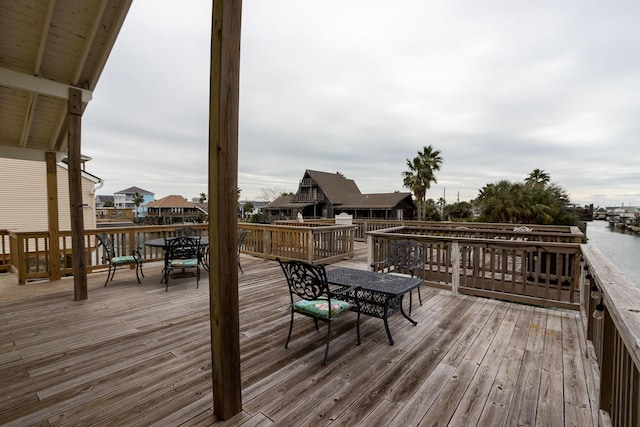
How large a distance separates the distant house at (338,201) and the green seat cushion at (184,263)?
20.3 m

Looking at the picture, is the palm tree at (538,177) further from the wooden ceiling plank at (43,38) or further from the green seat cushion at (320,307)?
the wooden ceiling plank at (43,38)

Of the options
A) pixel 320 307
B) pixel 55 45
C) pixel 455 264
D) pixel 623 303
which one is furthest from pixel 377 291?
pixel 55 45

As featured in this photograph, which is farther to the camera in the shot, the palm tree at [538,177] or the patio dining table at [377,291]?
the palm tree at [538,177]

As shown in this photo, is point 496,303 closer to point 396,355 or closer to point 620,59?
point 396,355

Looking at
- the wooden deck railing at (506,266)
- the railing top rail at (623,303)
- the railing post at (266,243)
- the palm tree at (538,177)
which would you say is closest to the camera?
the railing top rail at (623,303)

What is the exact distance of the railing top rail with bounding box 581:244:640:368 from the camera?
837 mm

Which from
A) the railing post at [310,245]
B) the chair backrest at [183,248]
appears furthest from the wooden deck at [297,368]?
the railing post at [310,245]

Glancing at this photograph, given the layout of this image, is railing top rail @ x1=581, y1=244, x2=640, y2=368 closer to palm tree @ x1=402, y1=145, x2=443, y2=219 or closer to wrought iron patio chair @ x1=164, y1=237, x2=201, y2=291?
wrought iron patio chair @ x1=164, y1=237, x2=201, y2=291

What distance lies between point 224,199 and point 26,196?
1404 centimetres

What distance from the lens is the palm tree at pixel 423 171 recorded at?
2144 centimetres

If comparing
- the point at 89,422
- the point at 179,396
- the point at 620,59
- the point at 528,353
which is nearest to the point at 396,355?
the point at 528,353

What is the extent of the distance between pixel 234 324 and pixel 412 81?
26.5ft

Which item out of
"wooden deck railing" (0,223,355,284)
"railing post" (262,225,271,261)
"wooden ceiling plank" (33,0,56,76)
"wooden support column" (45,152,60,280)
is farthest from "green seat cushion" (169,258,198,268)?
"wooden ceiling plank" (33,0,56,76)

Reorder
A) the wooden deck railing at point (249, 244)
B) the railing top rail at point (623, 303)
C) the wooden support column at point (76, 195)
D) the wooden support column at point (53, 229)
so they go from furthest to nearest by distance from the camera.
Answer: the wooden deck railing at point (249, 244), the wooden support column at point (53, 229), the wooden support column at point (76, 195), the railing top rail at point (623, 303)
